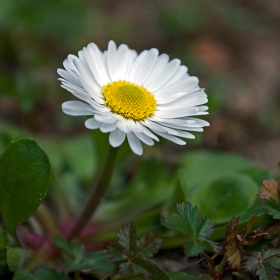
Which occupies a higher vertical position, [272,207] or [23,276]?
[272,207]

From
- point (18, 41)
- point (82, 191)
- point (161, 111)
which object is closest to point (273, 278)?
point (161, 111)

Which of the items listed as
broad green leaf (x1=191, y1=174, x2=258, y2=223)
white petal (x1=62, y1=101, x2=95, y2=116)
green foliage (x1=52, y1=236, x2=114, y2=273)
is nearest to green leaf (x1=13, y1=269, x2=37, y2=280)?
green foliage (x1=52, y1=236, x2=114, y2=273)

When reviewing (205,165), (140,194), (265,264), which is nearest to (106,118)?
(265,264)

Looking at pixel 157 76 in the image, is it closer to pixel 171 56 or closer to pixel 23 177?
pixel 23 177

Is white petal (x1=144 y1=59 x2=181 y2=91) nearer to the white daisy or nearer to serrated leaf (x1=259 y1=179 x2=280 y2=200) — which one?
the white daisy

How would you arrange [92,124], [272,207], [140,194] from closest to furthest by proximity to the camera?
[92,124], [272,207], [140,194]

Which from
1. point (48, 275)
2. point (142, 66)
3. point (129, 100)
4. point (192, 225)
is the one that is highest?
point (142, 66)

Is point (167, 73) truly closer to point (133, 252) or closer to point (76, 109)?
point (76, 109)

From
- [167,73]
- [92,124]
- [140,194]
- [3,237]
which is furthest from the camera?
[140,194]

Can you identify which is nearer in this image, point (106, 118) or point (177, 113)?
point (106, 118)
